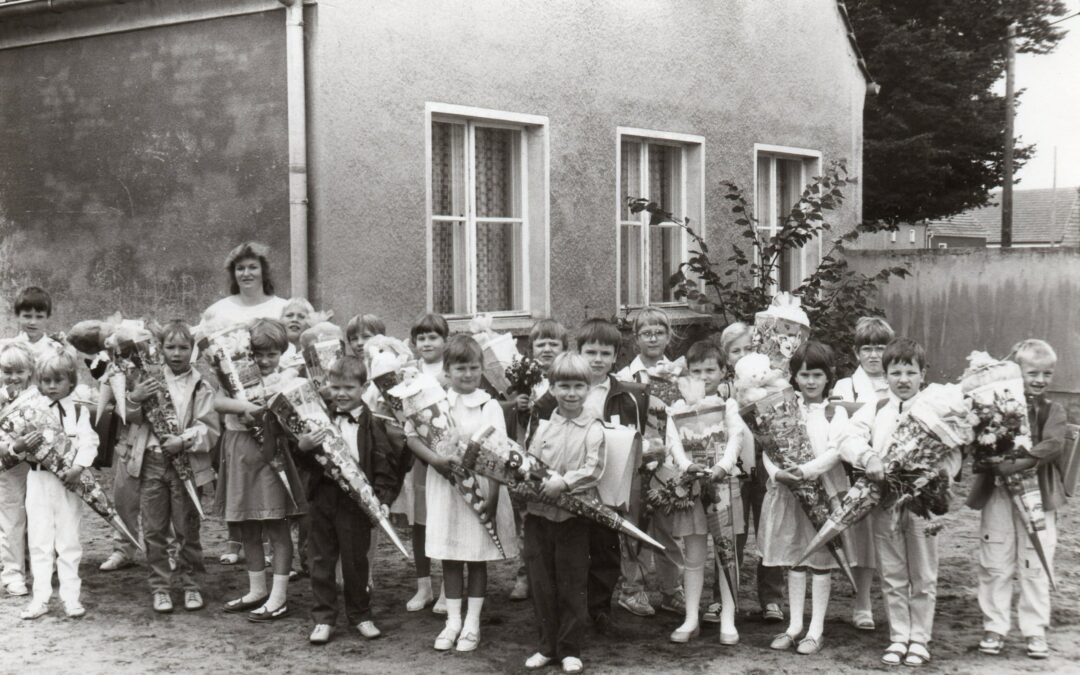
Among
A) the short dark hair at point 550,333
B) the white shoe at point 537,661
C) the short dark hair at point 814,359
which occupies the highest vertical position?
the short dark hair at point 550,333

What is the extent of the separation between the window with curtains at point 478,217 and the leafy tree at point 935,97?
1245cm

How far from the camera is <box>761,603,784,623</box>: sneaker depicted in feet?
19.0

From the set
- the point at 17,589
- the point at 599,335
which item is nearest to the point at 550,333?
the point at 599,335

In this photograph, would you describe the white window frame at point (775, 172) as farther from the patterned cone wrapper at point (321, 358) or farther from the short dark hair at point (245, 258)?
the patterned cone wrapper at point (321, 358)

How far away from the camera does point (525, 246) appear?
32.9ft

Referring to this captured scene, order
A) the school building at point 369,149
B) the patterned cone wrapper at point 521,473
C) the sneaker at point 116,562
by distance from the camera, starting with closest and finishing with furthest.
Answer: the patterned cone wrapper at point 521,473 → the sneaker at point 116,562 → the school building at point 369,149

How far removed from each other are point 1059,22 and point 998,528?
21.5 metres

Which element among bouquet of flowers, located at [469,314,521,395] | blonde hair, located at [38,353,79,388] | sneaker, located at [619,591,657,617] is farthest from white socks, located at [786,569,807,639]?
blonde hair, located at [38,353,79,388]

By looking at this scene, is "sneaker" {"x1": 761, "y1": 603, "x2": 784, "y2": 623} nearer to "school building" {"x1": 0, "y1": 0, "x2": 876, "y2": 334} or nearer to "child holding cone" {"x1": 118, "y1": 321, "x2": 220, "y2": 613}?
"child holding cone" {"x1": 118, "y1": 321, "x2": 220, "y2": 613}

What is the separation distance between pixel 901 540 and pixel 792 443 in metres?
0.65

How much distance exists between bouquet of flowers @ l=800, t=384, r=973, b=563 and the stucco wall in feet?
14.9

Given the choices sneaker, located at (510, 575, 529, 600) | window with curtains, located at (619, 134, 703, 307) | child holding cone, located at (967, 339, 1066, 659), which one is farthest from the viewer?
window with curtains, located at (619, 134, 703, 307)

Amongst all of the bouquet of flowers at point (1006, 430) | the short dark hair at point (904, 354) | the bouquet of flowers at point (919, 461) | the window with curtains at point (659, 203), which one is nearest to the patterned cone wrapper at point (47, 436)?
the bouquet of flowers at point (919, 461)

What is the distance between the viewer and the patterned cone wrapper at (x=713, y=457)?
215 inches
